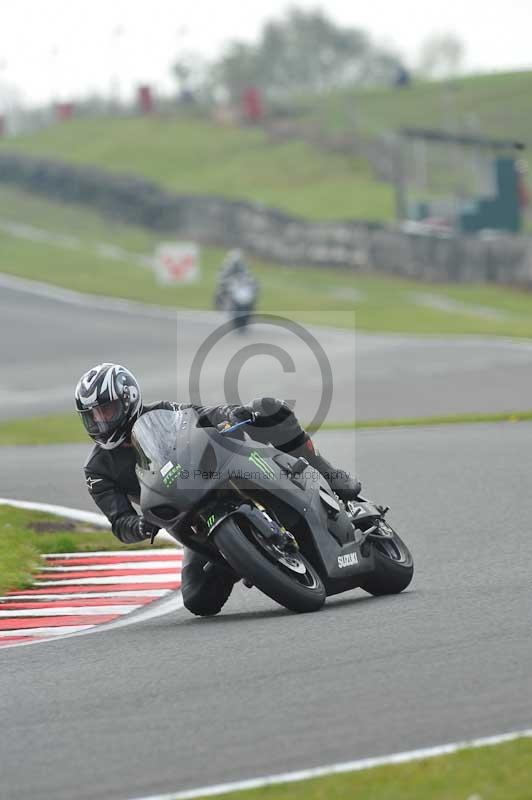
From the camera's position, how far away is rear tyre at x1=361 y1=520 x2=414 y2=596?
776cm

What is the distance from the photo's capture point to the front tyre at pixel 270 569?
6945mm

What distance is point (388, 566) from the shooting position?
7.78m

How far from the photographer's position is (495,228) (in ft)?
120

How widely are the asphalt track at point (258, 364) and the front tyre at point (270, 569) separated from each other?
32.9 ft

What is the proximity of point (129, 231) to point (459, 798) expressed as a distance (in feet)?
147

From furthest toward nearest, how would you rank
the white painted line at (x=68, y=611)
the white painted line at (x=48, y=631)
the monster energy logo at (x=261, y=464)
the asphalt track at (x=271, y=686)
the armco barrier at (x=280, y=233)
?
1. the armco barrier at (x=280, y=233)
2. the white painted line at (x=68, y=611)
3. the white painted line at (x=48, y=631)
4. the monster energy logo at (x=261, y=464)
5. the asphalt track at (x=271, y=686)

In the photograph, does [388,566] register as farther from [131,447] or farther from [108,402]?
[108,402]

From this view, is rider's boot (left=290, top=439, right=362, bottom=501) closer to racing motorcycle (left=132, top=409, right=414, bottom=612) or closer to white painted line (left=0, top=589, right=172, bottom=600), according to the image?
racing motorcycle (left=132, top=409, right=414, bottom=612)

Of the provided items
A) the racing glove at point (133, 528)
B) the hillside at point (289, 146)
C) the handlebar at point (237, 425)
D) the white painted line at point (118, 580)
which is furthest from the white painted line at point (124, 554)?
the hillside at point (289, 146)

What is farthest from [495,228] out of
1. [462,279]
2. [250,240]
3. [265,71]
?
[265,71]

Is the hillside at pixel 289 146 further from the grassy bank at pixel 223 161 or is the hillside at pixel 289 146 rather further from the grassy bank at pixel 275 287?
the grassy bank at pixel 275 287

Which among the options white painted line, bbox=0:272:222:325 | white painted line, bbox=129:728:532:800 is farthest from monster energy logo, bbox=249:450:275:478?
white painted line, bbox=0:272:222:325

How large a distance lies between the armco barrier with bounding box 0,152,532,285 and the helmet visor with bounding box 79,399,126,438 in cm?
2613

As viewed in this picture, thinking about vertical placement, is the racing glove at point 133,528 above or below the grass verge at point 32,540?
above
